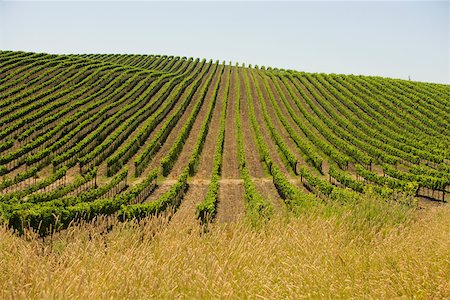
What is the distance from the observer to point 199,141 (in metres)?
52.5

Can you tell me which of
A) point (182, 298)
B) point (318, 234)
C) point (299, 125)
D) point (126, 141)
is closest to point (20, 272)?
point (182, 298)

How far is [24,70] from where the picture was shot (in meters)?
75.5

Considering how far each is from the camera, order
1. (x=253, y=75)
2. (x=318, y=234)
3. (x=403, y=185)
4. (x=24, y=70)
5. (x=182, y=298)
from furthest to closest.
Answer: (x=253, y=75) → (x=24, y=70) → (x=403, y=185) → (x=318, y=234) → (x=182, y=298)

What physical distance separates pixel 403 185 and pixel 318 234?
30.8 meters

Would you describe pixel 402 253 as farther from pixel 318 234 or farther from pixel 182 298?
pixel 182 298

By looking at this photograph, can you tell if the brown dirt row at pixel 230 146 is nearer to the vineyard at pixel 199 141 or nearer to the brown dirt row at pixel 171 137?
the vineyard at pixel 199 141

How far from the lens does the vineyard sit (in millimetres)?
32250

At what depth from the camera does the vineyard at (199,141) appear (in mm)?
32250

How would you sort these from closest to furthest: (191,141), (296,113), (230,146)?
(230,146) → (191,141) → (296,113)

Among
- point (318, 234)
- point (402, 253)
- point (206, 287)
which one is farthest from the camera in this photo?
point (318, 234)

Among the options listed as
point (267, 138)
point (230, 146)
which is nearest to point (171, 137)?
point (230, 146)

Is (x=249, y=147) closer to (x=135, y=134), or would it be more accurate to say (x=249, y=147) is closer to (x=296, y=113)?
(x=135, y=134)

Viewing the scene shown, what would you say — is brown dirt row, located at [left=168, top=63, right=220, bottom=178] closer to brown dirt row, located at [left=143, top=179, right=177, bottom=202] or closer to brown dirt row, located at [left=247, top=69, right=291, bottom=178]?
brown dirt row, located at [left=143, top=179, right=177, bottom=202]

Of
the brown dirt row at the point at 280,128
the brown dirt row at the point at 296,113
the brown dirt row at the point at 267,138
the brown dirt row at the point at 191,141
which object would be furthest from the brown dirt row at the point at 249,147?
the brown dirt row at the point at 296,113
